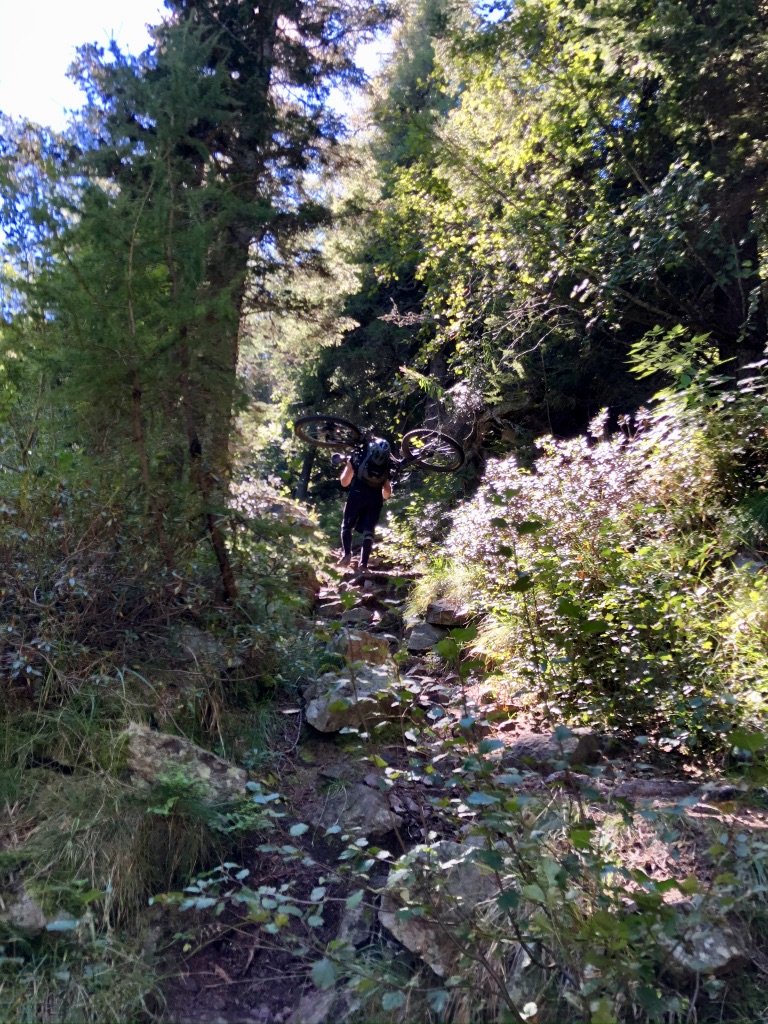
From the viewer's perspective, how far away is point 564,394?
10.8 m

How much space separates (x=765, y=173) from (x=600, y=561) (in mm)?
4505

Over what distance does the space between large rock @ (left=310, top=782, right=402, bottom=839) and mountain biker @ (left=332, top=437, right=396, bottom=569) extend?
4.40m

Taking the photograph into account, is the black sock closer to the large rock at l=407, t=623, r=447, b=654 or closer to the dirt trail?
the large rock at l=407, t=623, r=447, b=654

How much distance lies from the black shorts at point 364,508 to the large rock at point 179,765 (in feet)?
15.5

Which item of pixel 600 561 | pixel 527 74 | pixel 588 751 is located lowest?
pixel 588 751

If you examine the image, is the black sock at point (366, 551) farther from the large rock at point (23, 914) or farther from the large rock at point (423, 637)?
the large rock at point (23, 914)

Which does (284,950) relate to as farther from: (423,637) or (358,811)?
(423,637)

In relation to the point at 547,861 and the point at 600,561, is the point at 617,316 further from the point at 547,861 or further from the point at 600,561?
the point at 547,861

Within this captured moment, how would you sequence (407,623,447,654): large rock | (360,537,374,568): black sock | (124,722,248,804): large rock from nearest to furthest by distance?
(124,722,248,804): large rock → (407,623,447,654): large rock → (360,537,374,568): black sock

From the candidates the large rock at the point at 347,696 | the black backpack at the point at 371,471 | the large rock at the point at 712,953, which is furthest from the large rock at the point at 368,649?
the black backpack at the point at 371,471

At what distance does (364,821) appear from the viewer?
137 inches

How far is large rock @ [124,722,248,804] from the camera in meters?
3.42

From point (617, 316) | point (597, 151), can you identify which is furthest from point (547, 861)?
point (597, 151)

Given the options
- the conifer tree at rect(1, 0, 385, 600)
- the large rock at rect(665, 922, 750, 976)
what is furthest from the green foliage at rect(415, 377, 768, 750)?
the conifer tree at rect(1, 0, 385, 600)
